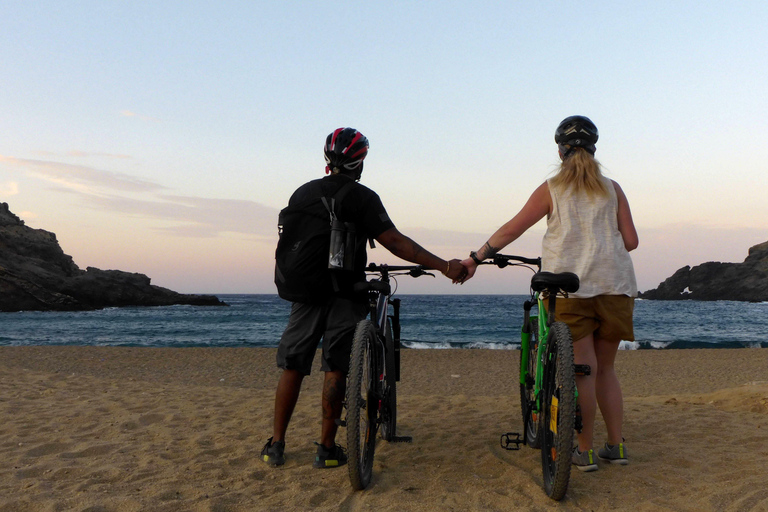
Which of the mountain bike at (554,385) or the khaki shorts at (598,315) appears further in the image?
the khaki shorts at (598,315)

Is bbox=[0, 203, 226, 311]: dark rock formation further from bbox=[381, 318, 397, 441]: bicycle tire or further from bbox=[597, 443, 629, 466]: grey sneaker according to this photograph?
bbox=[597, 443, 629, 466]: grey sneaker

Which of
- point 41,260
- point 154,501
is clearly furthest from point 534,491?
point 41,260

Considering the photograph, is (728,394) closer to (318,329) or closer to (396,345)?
(396,345)

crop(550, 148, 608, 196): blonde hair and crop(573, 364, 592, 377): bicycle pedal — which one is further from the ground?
crop(550, 148, 608, 196): blonde hair

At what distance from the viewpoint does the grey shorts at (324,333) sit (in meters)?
3.31

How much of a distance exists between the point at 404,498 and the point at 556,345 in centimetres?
110

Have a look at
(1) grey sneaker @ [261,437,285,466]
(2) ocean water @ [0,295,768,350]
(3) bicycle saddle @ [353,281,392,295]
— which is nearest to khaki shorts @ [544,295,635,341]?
(3) bicycle saddle @ [353,281,392,295]

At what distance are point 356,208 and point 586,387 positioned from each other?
1.66m

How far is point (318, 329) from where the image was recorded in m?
3.39

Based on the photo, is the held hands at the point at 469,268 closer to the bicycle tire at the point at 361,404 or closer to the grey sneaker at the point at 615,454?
the bicycle tire at the point at 361,404

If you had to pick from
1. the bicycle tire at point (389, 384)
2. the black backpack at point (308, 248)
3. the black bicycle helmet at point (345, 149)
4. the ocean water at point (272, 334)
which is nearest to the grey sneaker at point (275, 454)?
the bicycle tire at point (389, 384)

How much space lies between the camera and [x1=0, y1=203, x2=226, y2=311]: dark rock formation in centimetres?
5109

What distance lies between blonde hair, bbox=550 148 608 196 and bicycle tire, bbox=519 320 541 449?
90 cm

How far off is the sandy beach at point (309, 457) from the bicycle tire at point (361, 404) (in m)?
0.15
